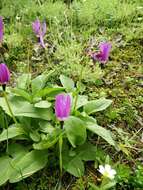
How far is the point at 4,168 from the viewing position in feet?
6.09

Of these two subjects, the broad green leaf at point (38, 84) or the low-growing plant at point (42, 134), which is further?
the broad green leaf at point (38, 84)

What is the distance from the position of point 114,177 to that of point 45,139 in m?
0.37

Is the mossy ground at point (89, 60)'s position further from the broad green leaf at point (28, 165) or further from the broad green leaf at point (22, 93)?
the broad green leaf at point (22, 93)

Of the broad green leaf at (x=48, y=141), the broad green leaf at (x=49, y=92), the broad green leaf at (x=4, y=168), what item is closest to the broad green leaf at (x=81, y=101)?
the broad green leaf at (x=49, y=92)

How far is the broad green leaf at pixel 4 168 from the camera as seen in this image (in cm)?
180

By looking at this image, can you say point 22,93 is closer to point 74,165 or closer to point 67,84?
point 67,84

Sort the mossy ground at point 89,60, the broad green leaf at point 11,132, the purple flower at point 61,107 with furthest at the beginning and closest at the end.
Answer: the mossy ground at point 89,60, the broad green leaf at point 11,132, the purple flower at point 61,107

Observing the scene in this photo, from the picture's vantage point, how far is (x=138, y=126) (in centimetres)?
221

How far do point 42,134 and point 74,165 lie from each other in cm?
22

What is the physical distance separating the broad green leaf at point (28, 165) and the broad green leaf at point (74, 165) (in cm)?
10

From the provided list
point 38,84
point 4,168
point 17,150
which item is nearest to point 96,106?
point 38,84

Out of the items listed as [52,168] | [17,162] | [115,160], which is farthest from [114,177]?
[17,162]

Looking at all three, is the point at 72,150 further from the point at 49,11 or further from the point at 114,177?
the point at 49,11

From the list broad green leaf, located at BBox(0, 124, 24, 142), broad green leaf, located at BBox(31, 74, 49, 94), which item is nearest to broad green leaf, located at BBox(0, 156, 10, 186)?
broad green leaf, located at BBox(0, 124, 24, 142)
